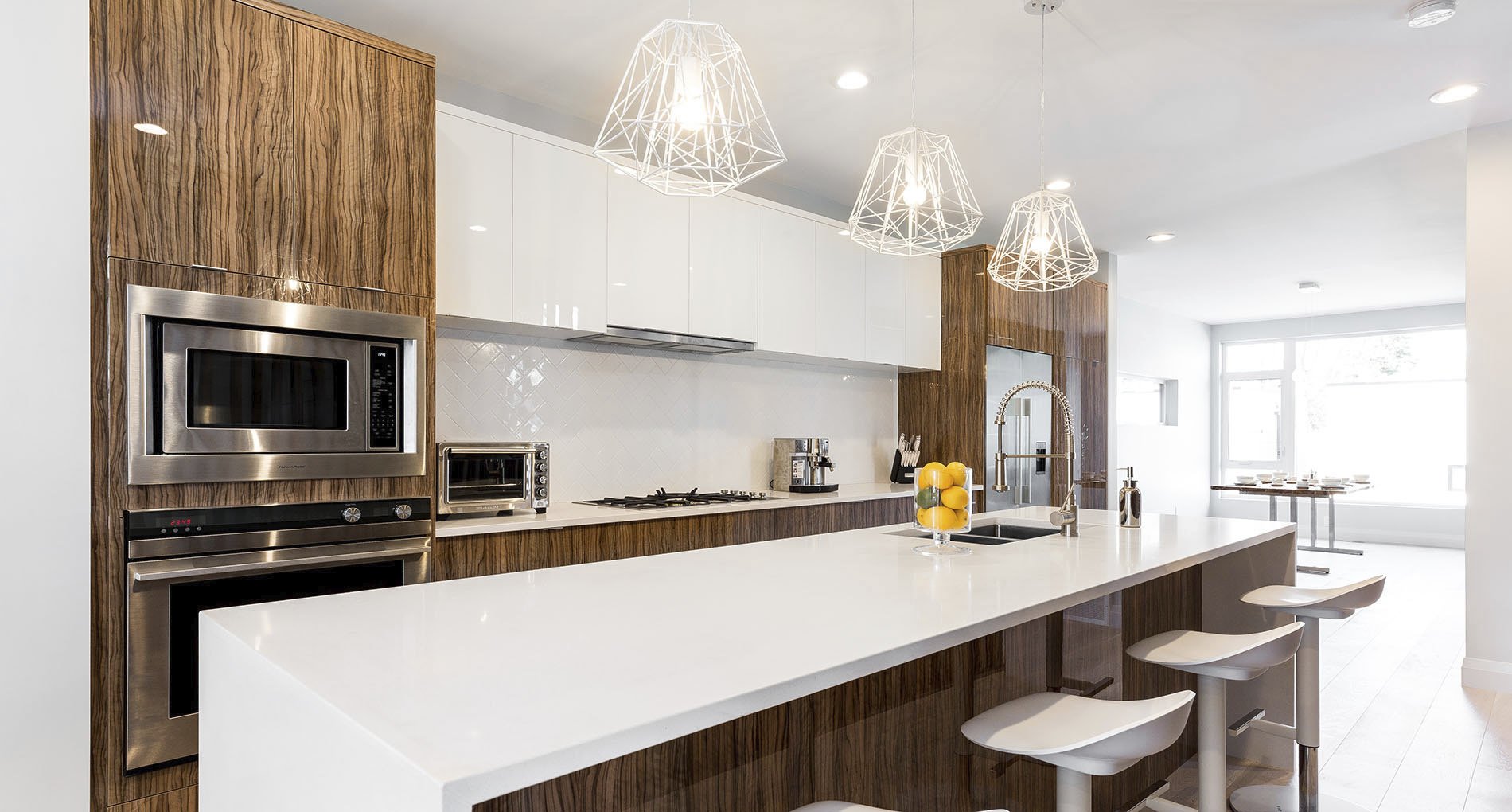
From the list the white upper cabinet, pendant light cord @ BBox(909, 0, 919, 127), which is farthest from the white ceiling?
the white upper cabinet

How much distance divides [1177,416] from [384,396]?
922 centimetres

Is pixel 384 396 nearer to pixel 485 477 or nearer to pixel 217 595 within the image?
pixel 485 477

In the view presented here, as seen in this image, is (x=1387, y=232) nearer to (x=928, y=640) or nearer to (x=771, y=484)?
(x=771, y=484)

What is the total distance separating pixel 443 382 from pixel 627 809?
2.38m

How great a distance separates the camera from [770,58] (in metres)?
2.94

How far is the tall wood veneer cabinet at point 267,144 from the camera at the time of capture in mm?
1995

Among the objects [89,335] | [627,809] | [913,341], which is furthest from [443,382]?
[913,341]

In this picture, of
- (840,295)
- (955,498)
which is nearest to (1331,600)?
(955,498)

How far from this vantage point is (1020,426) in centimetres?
503

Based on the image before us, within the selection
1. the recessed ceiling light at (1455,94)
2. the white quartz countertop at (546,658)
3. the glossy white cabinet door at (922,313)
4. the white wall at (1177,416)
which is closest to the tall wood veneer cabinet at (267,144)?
the white quartz countertop at (546,658)

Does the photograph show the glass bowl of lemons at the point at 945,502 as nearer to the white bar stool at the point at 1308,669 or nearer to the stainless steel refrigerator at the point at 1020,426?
the white bar stool at the point at 1308,669

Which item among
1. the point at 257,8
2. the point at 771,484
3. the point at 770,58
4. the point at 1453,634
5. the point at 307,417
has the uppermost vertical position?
the point at 770,58

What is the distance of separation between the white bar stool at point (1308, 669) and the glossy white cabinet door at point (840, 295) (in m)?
2.34

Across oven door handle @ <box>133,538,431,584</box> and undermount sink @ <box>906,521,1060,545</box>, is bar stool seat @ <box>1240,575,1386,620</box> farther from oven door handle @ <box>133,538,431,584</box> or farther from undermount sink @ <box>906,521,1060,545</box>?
oven door handle @ <box>133,538,431,584</box>
